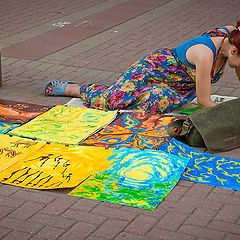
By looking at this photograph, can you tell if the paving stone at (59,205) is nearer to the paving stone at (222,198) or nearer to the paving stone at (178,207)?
the paving stone at (178,207)

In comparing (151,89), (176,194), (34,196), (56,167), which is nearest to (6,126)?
(56,167)

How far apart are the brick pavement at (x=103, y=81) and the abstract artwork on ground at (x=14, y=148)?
327 millimetres

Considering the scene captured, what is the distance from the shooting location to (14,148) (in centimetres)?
395

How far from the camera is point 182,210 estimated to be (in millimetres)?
3236

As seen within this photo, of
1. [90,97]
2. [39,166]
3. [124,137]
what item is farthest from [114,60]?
[39,166]

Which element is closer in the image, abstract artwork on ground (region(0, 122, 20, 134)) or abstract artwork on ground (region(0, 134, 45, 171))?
abstract artwork on ground (region(0, 134, 45, 171))

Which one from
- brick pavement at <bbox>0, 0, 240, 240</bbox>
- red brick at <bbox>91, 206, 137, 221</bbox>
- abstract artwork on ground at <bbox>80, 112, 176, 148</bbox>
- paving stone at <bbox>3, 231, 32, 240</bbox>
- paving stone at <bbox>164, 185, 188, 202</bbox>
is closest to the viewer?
paving stone at <bbox>3, 231, 32, 240</bbox>

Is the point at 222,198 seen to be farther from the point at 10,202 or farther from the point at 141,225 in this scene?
the point at 10,202

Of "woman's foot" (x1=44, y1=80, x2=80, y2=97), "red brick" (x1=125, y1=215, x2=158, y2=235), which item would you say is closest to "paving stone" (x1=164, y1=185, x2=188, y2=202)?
"red brick" (x1=125, y1=215, x2=158, y2=235)

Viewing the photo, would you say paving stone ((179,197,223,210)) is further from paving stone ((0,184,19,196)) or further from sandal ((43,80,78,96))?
sandal ((43,80,78,96))

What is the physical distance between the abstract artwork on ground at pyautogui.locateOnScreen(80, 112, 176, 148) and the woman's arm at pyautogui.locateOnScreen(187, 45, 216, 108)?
11.7 inches

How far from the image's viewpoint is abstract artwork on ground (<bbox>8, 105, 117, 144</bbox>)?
13.7ft

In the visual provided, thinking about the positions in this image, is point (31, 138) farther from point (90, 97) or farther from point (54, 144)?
point (90, 97)

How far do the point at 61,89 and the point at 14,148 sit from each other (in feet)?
4.62
